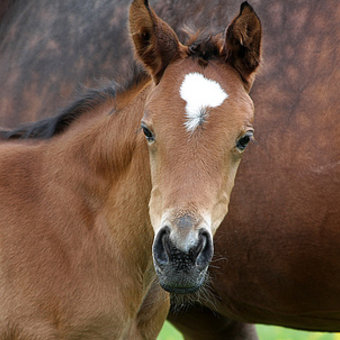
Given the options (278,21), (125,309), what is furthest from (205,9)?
(125,309)

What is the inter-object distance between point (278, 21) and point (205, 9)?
1.59 feet

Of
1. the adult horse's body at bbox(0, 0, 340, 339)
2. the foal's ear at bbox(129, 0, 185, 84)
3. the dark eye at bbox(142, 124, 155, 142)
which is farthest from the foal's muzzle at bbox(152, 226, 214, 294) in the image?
the adult horse's body at bbox(0, 0, 340, 339)

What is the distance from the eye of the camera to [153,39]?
13.0ft

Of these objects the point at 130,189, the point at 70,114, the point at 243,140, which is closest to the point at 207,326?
the point at 130,189

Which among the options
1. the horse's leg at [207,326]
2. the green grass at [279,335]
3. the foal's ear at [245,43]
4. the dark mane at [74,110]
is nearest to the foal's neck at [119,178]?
the dark mane at [74,110]

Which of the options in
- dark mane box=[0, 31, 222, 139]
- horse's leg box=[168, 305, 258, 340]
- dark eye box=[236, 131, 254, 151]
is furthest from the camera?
horse's leg box=[168, 305, 258, 340]

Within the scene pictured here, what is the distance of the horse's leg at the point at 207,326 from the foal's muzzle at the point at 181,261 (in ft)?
5.55

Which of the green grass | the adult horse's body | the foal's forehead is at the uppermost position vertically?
the foal's forehead

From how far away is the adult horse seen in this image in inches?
144

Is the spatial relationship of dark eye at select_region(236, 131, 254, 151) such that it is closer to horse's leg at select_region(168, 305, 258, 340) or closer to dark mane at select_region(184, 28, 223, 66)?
dark mane at select_region(184, 28, 223, 66)

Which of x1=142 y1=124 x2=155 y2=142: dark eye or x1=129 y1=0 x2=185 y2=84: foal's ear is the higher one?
x1=129 y1=0 x2=185 y2=84: foal's ear

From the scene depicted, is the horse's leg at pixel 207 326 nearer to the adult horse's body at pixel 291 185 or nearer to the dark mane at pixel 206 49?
the adult horse's body at pixel 291 185

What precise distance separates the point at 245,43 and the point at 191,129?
0.57m

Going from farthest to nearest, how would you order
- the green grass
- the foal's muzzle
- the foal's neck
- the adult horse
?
the green grass → the foal's neck → the adult horse → the foal's muzzle
